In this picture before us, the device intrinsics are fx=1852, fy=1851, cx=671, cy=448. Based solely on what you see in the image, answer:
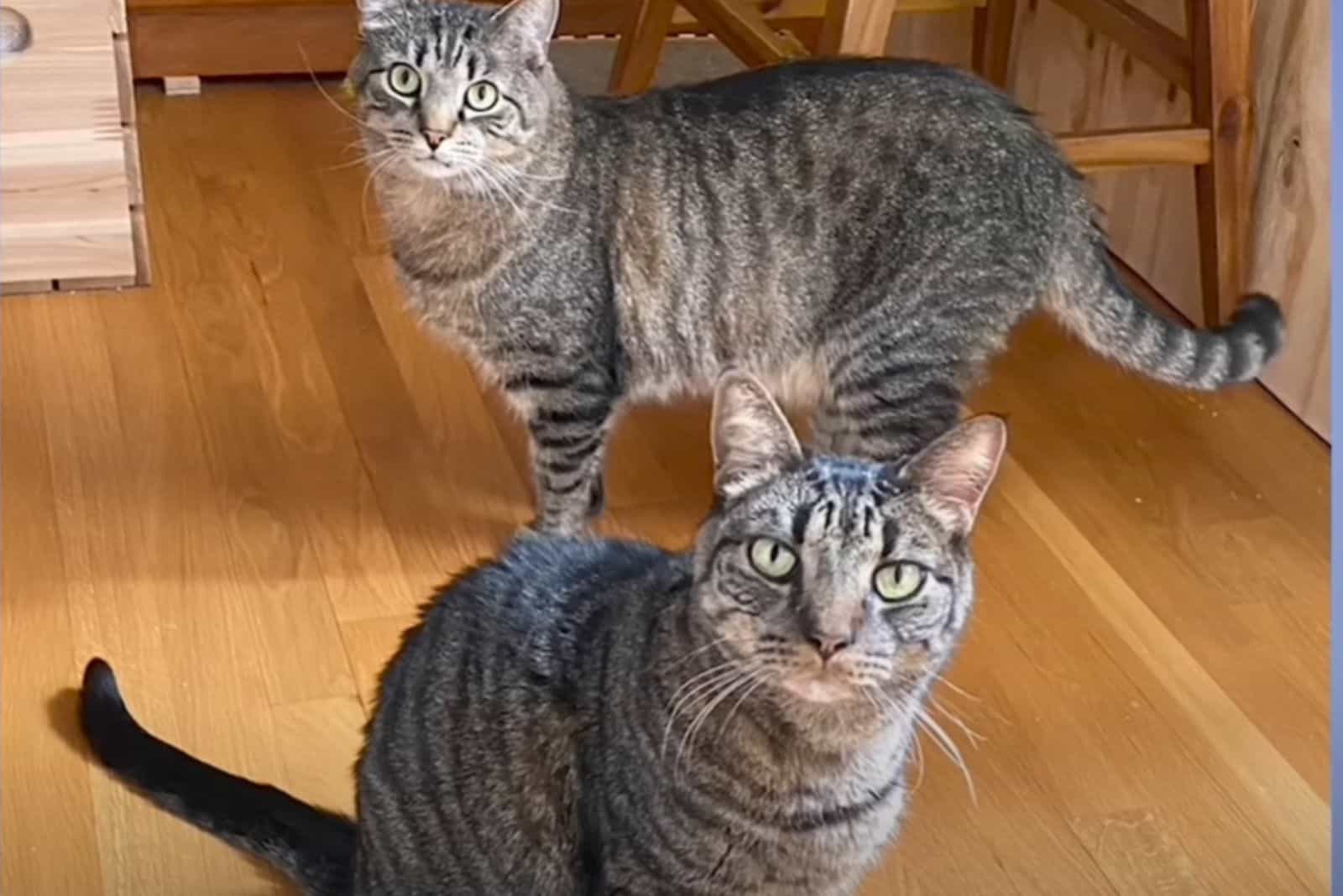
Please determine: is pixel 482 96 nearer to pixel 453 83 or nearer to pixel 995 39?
pixel 453 83

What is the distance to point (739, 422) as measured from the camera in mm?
1255

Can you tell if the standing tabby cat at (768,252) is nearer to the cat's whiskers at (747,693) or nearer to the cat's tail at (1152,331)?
the cat's tail at (1152,331)

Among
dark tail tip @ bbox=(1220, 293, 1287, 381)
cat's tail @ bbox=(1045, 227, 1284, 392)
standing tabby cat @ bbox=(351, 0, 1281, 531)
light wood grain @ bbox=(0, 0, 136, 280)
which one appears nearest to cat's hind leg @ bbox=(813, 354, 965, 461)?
standing tabby cat @ bbox=(351, 0, 1281, 531)

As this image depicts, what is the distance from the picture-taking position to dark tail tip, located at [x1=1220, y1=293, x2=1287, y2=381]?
1.91 m

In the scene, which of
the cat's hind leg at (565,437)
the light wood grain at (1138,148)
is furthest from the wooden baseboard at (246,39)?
the cat's hind leg at (565,437)

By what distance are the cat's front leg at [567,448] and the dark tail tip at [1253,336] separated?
25.6 inches

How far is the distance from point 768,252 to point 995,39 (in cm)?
99

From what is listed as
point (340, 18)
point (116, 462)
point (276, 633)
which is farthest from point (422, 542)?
point (340, 18)

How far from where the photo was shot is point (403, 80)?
5.94 ft

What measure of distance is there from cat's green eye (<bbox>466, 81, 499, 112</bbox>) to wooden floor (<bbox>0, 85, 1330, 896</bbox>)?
1.58ft

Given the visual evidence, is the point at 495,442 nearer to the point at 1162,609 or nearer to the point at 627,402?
the point at 627,402

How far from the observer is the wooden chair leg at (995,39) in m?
2.74

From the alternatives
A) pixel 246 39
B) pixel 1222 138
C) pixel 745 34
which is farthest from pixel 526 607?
pixel 246 39

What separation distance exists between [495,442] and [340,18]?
44.6 inches
